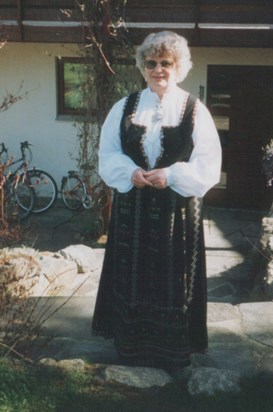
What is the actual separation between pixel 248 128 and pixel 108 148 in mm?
8461

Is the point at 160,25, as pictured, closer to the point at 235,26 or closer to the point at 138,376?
the point at 235,26

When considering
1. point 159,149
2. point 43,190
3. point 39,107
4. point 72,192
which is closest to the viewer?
point 159,149

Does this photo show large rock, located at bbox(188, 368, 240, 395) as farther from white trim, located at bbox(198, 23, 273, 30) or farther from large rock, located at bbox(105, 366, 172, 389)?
white trim, located at bbox(198, 23, 273, 30)

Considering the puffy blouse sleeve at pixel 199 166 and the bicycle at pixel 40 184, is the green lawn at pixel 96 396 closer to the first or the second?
the puffy blouse sleeve at pixel 199 166

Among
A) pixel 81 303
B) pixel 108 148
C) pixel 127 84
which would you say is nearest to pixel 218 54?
Result: pixel 127 84

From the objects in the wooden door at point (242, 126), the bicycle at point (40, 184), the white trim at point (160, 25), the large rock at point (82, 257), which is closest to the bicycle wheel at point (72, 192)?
the bicycle at point (40, 184)

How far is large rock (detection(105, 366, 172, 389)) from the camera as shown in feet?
12.1

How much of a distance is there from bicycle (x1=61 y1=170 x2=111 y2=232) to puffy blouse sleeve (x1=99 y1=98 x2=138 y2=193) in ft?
18.7

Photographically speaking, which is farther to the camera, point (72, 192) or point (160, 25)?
point (72, 192)

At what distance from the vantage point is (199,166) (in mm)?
3611

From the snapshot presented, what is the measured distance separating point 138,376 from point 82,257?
13.5 feet

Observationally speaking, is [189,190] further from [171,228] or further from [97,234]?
[97,234]

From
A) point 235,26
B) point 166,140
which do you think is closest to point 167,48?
point 166,140

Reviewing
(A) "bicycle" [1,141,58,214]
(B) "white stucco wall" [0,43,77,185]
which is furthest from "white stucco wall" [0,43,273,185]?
(A) "bicycle" [1,141,58,214]
